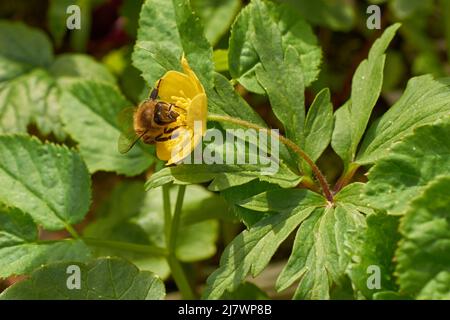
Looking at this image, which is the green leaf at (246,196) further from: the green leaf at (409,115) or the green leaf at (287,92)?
the green leaf at (409,115)

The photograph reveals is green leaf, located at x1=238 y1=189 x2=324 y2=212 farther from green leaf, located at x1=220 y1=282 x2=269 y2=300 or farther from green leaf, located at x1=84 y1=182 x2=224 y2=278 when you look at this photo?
green leaf, located at x1=84 y1=182 x2=224 y2=278

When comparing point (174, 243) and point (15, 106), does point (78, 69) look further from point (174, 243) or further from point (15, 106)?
point (174, 243)

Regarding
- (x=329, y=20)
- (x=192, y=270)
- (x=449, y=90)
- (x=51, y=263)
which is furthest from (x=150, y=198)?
(x=449, y=90)

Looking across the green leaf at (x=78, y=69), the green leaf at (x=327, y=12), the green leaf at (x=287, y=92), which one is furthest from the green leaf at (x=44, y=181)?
the green leaf at (x=327, y=12)

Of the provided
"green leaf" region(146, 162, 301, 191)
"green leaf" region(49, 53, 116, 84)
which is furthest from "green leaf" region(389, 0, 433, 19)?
"green leaf" region(146, 162, 301, 191)

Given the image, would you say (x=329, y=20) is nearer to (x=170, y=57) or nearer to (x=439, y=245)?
(x=170, y=57)
